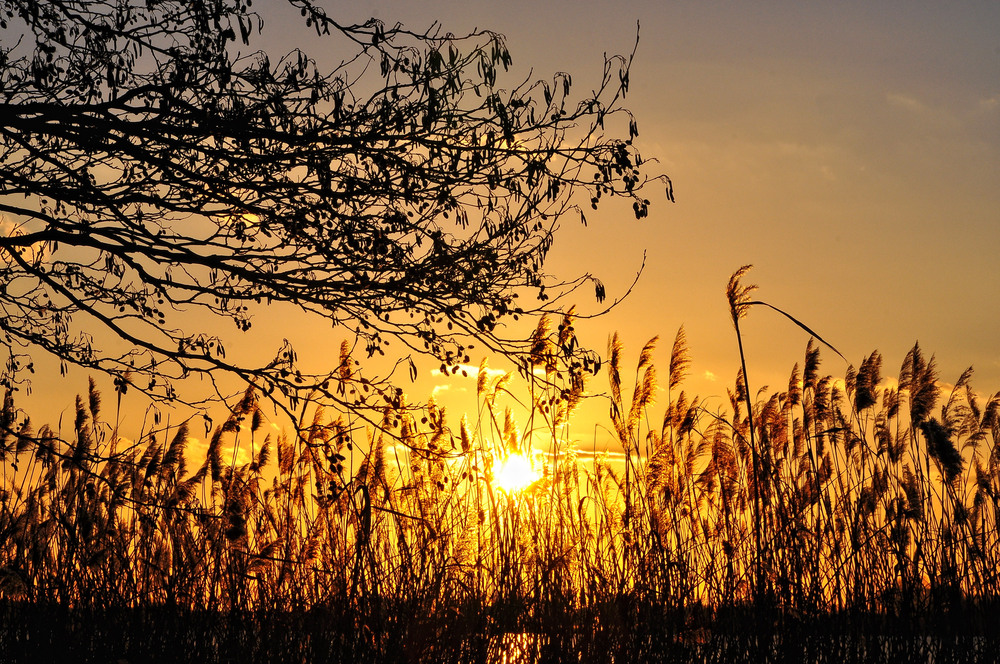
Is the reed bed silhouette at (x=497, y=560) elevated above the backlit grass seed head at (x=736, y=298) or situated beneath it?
situated beneath

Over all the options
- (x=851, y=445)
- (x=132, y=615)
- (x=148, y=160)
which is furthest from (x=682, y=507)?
(x=148, y=160)

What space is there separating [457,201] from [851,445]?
381 cm

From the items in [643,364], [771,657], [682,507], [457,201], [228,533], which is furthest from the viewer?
[643,364]

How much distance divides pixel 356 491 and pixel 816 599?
2.69m

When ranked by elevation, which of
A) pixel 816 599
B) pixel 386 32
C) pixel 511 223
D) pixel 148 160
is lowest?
pixel 816 599

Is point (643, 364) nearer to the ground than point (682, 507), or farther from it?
farther from it

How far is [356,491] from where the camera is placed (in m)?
5.09

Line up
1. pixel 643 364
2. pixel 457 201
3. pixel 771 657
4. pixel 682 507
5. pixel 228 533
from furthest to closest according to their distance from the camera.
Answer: pixel 643 364
pixel 682 507
pixel 228 533
pixel 771 657
pixel 457 201

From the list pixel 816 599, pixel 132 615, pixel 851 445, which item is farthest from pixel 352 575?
pixel 851 445

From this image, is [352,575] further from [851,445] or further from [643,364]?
[851,445]

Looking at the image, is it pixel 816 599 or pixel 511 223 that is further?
pixel 816 599

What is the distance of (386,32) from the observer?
405 centimetres

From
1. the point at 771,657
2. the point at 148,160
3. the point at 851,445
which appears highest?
the point at 148,160

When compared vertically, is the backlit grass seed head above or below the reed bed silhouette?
above
